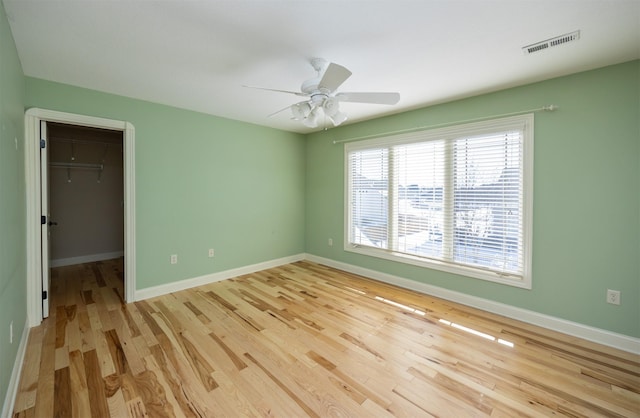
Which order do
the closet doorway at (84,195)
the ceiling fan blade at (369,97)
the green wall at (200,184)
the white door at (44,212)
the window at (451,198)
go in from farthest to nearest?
the closet doorway at (84,195)
the green wall at (200,184)
the window at (451,198)
the white door at (44,212)
the ceiling fan blade at (369,97)

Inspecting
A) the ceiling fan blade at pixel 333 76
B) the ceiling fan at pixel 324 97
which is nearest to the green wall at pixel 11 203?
the ceiling fan at pixel 324 97

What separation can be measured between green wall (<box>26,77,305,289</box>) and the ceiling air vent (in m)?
3.64

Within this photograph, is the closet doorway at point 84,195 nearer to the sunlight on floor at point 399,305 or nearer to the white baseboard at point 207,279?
the white baseboard at point 207,279

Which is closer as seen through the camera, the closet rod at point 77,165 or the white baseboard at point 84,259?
the closet rod at point 77,165

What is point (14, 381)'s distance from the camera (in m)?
1.79

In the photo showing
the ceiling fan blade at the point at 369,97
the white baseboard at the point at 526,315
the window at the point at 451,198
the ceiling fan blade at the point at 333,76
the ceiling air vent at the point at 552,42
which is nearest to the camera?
the ceiling fan blade at the point at 333,76

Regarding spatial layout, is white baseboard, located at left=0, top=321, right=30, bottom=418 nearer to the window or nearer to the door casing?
the door casing

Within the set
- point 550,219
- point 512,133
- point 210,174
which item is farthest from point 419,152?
point 210,174

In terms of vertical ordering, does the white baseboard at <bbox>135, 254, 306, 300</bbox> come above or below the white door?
below

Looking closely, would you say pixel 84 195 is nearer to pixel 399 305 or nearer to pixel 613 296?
pixel 399 305

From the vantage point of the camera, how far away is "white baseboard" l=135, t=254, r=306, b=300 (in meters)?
3.44

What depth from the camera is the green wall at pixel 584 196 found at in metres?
2.34

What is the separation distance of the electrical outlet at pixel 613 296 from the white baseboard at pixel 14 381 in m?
4.52

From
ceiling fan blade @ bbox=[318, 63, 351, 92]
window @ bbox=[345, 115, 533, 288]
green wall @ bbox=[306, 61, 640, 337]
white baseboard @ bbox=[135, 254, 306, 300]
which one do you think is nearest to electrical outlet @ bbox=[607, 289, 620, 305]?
green wall @ bbox=[306, 61, 640, 337]
